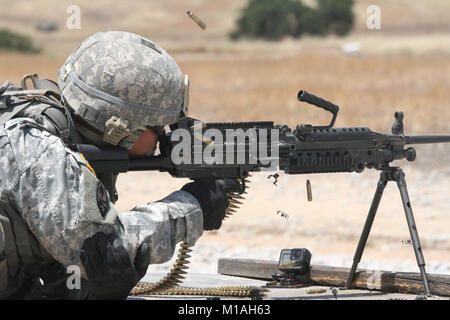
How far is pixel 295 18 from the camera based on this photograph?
53.9 m

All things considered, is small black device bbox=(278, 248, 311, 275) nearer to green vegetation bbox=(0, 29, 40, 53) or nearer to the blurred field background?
the blurred field background

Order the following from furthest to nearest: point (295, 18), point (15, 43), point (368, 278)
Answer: point (295, 18), point (15, 43), point (368, 278)

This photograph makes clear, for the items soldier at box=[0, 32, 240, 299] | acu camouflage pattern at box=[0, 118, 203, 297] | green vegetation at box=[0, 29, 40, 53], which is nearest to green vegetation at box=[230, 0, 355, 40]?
green vegetation at box=[0, 29, 40, 53]

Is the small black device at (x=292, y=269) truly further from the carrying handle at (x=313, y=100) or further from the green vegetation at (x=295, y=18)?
the green vegetation at (x=295, y=18)

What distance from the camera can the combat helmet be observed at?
4.34 metres

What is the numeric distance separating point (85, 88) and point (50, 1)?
256 ft

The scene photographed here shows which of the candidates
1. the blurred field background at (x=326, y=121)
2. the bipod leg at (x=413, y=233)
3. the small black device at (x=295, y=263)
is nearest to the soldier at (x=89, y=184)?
the bipod leg at (x=413, y=233)

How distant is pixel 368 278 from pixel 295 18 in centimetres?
4905

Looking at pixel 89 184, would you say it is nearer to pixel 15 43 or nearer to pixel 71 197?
pixel 71 197

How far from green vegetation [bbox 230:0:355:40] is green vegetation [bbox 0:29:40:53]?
13452 mm

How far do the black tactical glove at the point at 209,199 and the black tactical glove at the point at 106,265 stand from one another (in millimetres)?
637

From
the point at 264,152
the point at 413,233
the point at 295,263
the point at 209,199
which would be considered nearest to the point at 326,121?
the point at 295,263

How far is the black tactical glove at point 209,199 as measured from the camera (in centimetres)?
455

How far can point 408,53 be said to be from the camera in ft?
122
